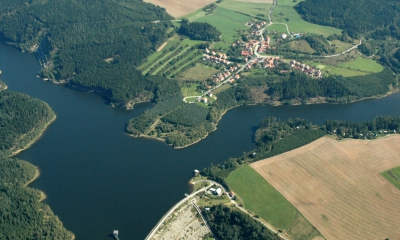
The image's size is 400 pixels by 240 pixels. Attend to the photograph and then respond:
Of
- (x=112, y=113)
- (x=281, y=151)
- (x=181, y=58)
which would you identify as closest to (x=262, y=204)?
(x=281, y=151)

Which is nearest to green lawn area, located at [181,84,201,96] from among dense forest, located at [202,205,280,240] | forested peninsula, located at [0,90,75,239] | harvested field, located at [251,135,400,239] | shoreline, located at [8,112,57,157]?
shoreline, located at [8,112,57,157]

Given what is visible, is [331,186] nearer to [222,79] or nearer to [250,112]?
[250,112]

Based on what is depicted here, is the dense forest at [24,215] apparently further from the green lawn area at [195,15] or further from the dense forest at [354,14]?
the dense forest at [354,14]

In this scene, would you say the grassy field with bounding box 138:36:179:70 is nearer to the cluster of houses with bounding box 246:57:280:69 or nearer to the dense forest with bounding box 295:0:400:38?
the cluster of houses with bounding box 246:57:280:69

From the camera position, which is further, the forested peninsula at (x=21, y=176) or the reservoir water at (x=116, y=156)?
the reservoir water at (x=116, y=156)

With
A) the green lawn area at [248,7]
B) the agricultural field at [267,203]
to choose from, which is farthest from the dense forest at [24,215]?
the green lawn area at [248,7]

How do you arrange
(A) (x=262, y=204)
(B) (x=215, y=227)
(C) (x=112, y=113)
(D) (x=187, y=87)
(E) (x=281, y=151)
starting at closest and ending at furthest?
(B) (x=215, y=227), (A) (x=262, y=204), (E) (x=281, y=151), (C) (x=112, y=113), (D) (x=187, y=87)
